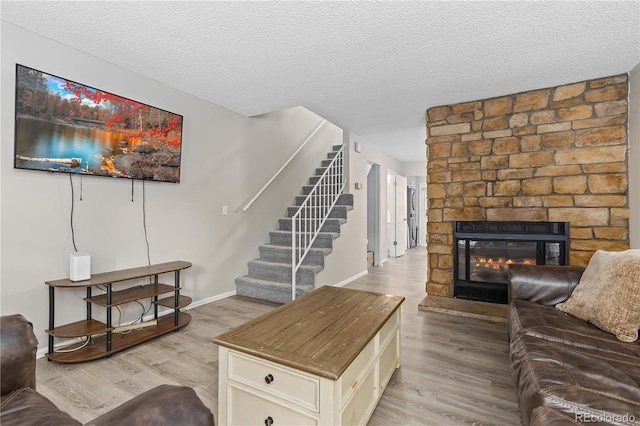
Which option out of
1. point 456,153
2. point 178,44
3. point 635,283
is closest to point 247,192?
point 178,44

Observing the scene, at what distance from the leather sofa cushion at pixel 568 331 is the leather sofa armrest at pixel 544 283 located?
113mm

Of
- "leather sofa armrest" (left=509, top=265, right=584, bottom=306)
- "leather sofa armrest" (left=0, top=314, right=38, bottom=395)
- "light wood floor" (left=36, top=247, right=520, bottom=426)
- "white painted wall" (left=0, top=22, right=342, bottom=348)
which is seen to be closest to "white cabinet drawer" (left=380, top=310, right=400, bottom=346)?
"light wood floor" (left=36, top=247, right=520, bottom=426)

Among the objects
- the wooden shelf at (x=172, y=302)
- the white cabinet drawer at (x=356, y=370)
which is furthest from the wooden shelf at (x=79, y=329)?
the white cabinet drawer at (x=356, y=370)

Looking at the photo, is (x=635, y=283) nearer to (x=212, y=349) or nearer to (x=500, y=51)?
(x=500, y=51)

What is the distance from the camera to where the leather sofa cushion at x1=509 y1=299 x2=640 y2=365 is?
1.40 metres

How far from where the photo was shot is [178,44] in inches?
89.9

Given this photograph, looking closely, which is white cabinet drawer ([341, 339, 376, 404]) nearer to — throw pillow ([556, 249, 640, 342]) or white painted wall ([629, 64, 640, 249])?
throw pillow ([556, 249, 640, 342])

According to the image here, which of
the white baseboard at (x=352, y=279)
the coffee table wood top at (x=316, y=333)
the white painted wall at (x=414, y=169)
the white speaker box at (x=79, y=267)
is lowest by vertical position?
the white baseboard at (x=352, y=279)

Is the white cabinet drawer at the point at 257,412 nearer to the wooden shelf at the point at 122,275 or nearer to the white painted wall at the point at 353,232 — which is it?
the wooden shelf at the point at 122,275

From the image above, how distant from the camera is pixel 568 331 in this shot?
1.61 metres

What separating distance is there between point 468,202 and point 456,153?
0.59m

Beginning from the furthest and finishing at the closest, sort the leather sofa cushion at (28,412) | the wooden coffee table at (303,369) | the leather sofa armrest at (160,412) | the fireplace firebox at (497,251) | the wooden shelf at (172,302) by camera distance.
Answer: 1. the fireplace firebox at (497,251)
2. the wooden shelf at (172,302)
3. the wooden coffee table at (303,369)
4. the leather sofa cushion at (28,412)
5. the leather sofa armrest at (160,412)

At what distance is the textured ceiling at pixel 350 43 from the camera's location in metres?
1.88

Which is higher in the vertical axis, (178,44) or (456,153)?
(178,44)
